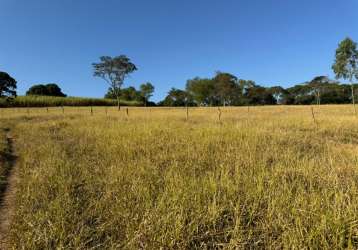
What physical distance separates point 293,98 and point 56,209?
109918mm

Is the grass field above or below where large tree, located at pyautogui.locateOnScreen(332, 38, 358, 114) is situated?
below

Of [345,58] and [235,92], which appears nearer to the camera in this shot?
[345,58]

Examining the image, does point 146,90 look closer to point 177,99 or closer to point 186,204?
point 177,99

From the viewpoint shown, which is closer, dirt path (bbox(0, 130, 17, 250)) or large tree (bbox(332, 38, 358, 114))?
dirt path (bbox(0, 130, 17, 250))

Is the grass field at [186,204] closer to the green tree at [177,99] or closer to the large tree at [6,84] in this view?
the large tree at [6,84]

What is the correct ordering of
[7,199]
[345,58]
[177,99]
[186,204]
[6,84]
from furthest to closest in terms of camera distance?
[177,99] → [345,58] → [6,84] → [7,199] → [186,204]

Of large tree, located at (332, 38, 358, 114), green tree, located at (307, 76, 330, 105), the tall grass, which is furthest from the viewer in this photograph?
green tree, located at (307, 76, 330, 105)

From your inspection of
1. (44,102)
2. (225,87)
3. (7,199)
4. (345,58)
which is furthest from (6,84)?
(225,87)

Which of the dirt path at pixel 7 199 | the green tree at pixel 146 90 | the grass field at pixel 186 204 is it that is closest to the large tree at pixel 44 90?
the green tree at pixel 146 90

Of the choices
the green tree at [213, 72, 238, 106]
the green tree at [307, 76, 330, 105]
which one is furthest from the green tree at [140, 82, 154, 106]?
the green tree at [307, 76, 330, 105]

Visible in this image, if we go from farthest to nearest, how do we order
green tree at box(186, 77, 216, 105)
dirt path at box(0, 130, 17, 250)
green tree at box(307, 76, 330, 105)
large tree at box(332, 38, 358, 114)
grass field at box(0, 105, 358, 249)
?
green tree at box(186, 77, 216, 105)
green tree at box(307, 76, 330, 105)
large tree at box(332, 38, 358, 114)
dirt path at box(0, 130, 17, 250)
grass field at box(0, 105, 358, 249)

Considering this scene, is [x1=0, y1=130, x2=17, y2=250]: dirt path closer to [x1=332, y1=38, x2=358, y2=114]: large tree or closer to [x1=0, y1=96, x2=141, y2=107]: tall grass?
[x1=332, y1=38, x2=358, y2=114]: large tree

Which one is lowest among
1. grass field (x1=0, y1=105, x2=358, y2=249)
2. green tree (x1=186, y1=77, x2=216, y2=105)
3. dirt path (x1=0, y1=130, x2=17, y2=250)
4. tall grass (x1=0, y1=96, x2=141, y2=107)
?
dirt path (x1=0, y1=130, x2=17, y2=250)

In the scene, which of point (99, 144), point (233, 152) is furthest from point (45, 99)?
point (233, 152)
